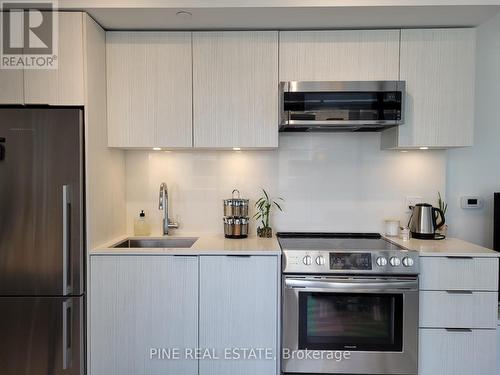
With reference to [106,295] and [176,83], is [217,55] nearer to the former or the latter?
[176,83]

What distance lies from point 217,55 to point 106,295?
5.27 feet

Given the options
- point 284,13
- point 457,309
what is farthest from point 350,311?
point 284,13

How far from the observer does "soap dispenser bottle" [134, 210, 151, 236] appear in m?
2.44

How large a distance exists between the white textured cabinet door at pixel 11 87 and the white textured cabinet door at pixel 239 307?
4.59 ft

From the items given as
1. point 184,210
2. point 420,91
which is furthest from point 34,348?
point 420,91

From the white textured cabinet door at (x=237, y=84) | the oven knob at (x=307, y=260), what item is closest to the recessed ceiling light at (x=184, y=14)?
the white textured cabinet door at (x=237, y=84)

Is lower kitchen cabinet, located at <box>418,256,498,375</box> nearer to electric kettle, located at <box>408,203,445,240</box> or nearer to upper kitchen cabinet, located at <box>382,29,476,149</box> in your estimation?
electric kettle, located at <box>408,203,445,240</box>

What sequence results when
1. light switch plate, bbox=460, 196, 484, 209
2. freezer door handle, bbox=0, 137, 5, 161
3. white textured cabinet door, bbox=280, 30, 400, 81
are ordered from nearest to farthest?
freezer door handle, bbox=0, 137, 5, 161, white textured cabinet door, bbox=280, 30, 400, 81, light switch plate, bbox=460, 196, 484, 209

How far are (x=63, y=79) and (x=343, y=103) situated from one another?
5.35 ft

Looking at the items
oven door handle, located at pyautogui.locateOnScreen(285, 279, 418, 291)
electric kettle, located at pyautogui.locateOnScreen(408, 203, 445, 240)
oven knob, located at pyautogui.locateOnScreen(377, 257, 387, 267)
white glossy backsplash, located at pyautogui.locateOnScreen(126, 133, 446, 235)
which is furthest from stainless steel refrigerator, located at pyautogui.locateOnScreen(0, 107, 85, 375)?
electric kettle, located at pyautogui.locateOnScreen(408, 203, 445, 240)

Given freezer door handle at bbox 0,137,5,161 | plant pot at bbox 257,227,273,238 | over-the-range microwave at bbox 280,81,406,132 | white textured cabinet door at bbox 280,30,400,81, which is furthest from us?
plant pot at bbox 257,227,273,238

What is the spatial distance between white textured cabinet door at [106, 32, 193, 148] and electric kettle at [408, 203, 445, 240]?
1613 millimetres

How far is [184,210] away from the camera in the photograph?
2.52 meters

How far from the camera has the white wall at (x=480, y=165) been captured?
250cm
